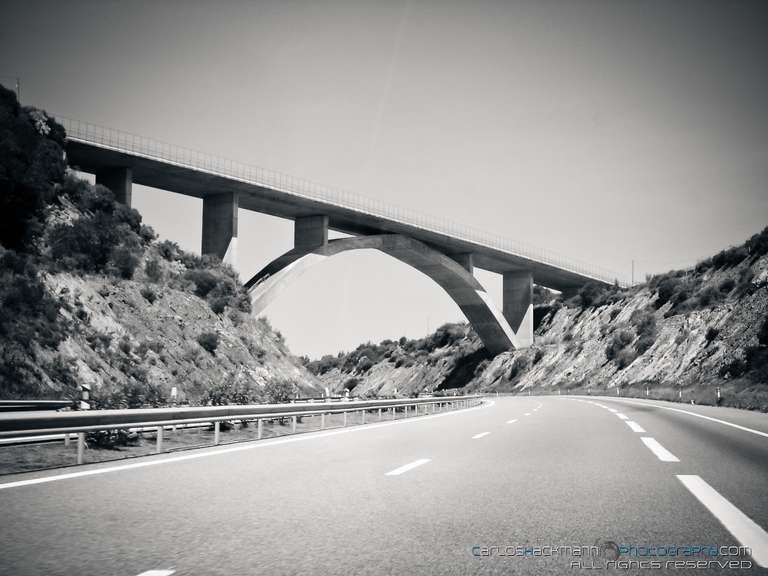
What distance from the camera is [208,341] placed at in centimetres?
4081

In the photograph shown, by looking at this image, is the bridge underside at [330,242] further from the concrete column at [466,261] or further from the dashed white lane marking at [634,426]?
the dashed white lane marking at [634,426]

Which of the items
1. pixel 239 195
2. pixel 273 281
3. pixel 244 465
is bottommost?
pixel 244 465

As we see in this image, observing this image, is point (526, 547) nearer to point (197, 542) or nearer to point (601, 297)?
point (197, 542)

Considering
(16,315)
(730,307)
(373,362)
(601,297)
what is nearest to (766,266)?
(730,307)

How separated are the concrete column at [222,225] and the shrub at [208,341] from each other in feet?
29.9

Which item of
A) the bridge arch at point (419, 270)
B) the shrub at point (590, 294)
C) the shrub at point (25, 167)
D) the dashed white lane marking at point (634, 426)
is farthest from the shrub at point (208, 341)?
the shrub at point (590, 294)

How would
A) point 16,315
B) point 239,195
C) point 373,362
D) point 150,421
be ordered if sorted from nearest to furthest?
point 150,421, point 16,315, point 239,195, point 373,362

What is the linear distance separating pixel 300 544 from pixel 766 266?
2185 inches

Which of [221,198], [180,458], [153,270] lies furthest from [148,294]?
[180,458]

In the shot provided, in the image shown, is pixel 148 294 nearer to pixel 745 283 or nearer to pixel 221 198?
pixel 221 198

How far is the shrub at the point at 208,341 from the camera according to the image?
40.6 metres

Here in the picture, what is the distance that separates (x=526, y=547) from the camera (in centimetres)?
421

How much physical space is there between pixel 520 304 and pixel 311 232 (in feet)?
103

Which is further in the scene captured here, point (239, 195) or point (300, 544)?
point (239, 195)
